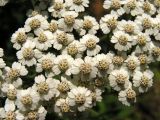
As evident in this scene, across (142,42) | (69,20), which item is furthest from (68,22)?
(142,42)

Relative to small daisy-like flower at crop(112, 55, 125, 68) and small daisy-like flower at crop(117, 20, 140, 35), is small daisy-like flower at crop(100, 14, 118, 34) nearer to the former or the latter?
small daisy-like flower at crop(117, 20, 140, 35)

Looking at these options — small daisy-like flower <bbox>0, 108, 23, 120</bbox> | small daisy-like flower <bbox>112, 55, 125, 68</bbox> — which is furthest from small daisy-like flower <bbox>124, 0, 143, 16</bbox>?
small daisy-like flower <bbox>0, 108, 23, 120</bbox>

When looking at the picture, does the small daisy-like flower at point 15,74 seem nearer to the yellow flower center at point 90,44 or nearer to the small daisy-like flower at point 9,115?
the small daisy-like flower at point 9,115

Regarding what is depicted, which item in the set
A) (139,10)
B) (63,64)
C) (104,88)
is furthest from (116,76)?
(139,10)

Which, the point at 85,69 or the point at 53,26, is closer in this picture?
the point at 85,69

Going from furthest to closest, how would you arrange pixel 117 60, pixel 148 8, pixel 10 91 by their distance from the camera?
1. pixel 148 8
2. pixel 117 60
3. pixel 10 91

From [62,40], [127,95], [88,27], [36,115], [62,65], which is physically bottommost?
[36,115]

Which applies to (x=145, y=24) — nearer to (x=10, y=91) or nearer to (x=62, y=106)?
(x=62, y=106)
